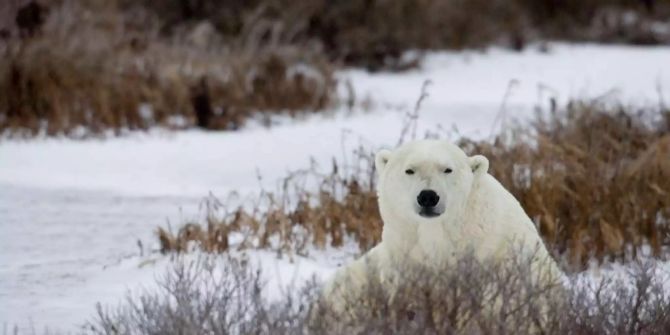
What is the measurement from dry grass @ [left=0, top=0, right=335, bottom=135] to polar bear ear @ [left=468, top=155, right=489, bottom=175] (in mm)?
8551

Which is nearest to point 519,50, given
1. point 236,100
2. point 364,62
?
point 364,62

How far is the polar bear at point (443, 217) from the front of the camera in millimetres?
5137

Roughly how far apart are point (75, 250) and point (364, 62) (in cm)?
1321

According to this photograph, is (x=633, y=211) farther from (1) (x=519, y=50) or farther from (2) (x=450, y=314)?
(1) (x=519, y=50)

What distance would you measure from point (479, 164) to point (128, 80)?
9.78 m

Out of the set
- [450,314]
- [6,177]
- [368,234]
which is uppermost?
[6,177]

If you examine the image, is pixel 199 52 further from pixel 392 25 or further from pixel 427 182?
pixel 427 182

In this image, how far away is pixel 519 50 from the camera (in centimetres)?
2384

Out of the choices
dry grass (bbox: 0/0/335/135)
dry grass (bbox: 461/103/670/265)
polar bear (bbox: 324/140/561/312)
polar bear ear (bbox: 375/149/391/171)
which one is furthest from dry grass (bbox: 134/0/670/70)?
polar bear (bbox: 324/140/561/312)

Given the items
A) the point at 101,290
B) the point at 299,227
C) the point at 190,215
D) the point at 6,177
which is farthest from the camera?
the point at 6,177

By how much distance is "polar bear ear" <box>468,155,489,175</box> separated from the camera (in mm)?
5230

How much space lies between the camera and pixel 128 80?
14672 mm

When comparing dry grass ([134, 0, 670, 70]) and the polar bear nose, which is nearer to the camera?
the polar bear nose

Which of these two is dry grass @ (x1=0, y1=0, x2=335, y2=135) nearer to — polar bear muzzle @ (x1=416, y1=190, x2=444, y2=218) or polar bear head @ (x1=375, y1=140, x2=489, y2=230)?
polar bear head @ (x1=375, y1=140, x2=489, y2=230)
